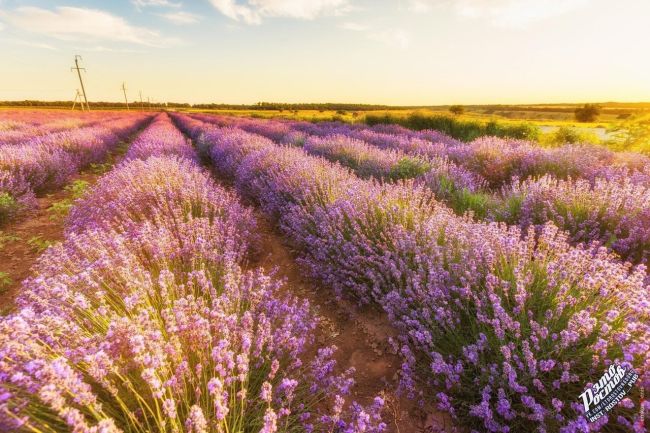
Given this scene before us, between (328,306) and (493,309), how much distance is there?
1.60 meters

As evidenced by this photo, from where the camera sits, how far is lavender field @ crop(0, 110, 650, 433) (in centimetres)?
→ 136

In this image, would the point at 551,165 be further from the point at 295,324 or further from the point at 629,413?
the point at 295,324

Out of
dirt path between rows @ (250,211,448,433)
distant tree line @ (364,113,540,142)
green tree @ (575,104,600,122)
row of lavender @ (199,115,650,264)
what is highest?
green tree @ (575,104,600,122)

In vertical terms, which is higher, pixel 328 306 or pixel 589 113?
pixel 589 113

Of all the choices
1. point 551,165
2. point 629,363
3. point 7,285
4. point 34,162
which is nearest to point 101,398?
point 629,363

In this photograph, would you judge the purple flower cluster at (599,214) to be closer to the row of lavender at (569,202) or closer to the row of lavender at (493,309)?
the row of lavender at (569,202)

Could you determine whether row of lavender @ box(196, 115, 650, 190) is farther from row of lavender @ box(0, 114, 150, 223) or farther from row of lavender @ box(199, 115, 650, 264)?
row of lavender @ box(0, 114, 150, 223)

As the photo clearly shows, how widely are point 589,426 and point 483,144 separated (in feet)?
23.4

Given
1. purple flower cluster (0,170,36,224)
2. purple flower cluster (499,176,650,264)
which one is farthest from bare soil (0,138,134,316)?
purple flower cluster (499,176,650,264)

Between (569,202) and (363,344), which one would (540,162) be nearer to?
(569,202)

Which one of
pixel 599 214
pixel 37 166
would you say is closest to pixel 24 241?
pixel 37 166

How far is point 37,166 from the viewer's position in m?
6.77

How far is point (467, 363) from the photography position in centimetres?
189

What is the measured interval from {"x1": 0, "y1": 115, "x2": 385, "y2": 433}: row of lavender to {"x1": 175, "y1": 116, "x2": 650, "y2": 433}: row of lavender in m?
0.58
